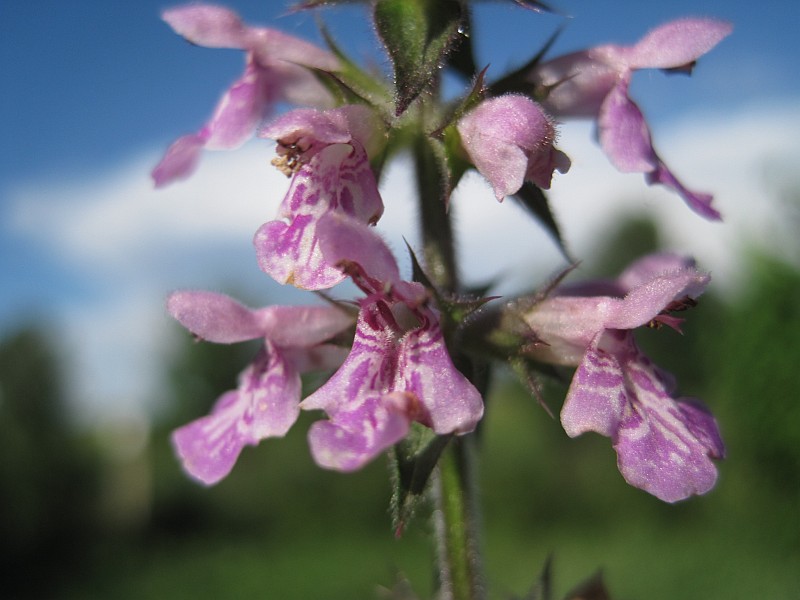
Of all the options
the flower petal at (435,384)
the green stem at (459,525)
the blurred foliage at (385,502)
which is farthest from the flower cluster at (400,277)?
the blurred foliage at (385,502)

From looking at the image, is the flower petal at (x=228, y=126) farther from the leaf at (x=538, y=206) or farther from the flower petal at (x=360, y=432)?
the flower petal at (x=360, y=432)

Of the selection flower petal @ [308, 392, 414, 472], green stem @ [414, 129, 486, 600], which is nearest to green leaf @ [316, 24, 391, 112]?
green stem @ [414, 129, 486, 600]

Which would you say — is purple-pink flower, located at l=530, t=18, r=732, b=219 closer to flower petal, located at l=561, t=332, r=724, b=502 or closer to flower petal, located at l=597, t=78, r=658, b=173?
flower petal, located at l=597, t=78, r=658, b=173

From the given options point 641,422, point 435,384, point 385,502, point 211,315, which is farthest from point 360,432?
point 385,502

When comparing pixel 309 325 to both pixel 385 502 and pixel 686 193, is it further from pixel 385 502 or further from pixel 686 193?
pixel 385 502

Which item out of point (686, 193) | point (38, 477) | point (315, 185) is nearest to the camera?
point (315, 185)

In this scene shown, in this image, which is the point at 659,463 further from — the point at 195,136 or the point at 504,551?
the point at 504,551
